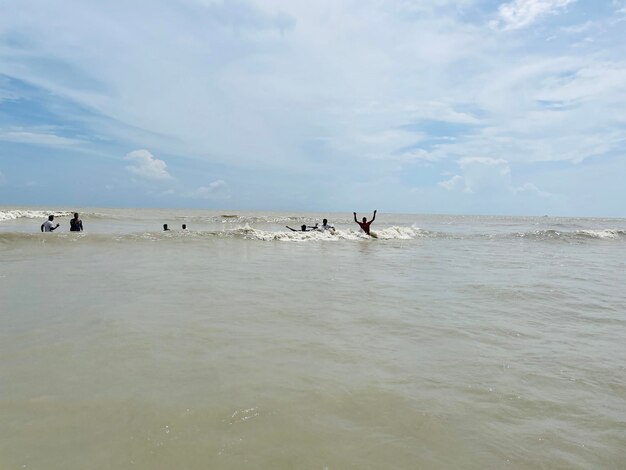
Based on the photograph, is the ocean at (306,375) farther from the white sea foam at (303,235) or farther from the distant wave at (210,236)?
the white sea foam at (303,235)

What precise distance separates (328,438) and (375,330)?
2.91 metres

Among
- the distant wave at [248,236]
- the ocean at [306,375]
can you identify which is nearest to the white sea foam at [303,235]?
the distant wave at [248,236]

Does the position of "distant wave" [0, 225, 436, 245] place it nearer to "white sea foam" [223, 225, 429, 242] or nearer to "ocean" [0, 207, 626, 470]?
"white sea foam" [223, 225, 429, 242]

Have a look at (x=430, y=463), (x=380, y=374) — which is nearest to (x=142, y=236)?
(x=380, y=374)

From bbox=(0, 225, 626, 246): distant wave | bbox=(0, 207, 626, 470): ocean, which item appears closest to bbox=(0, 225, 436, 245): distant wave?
bbox=(0, 225, 626, 246): distant wave

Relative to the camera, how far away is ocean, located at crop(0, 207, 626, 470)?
297 centimetres

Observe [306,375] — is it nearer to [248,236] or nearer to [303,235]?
[303,235]

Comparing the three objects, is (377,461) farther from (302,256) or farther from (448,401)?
(302,256)

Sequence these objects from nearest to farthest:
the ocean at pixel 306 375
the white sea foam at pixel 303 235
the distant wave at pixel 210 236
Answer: the ocean at pixel 306 375 → the distant wave at pixel 210 236 → the white sea foam at pixel 303 235

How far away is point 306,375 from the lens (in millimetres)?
4219

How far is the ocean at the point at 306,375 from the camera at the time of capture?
2973 mm

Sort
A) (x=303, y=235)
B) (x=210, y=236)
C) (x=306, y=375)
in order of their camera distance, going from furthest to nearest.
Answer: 1. (x=303, y=235)
2. (x=210, y=236)
3. (x=306, y=375)

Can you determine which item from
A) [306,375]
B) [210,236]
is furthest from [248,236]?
[306,375]

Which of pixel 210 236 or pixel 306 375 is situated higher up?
pixel 210 236
